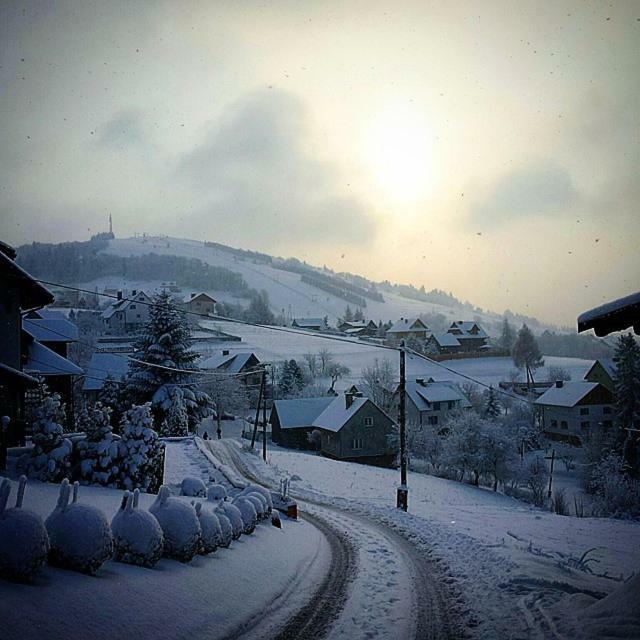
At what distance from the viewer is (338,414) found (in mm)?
43812

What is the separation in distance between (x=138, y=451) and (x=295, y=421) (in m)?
34.5

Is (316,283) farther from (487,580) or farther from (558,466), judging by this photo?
(487,580)

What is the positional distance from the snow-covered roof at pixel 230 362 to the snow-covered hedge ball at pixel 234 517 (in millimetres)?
49643

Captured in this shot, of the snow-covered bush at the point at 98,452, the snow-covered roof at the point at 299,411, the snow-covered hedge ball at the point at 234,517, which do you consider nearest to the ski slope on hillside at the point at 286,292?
the snow-covered roof at the point at 299,411

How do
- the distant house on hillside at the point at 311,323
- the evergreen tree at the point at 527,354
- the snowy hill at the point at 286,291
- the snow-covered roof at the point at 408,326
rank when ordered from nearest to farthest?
the evergreen tree at the point at 527,354, the snow-covered roof at the point at 408,326, the distant house on hillside at the point at 311,323, the snowy hill at the point at 286,291

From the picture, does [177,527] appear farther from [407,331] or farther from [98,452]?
[407,331]

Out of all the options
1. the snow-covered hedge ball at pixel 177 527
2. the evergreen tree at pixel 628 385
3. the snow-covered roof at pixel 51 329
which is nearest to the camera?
the snow-covered hedge ball at pixel 177 527

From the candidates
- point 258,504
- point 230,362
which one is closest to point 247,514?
point 258,504

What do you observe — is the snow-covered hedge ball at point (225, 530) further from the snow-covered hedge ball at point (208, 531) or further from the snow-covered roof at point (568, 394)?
the snow-covered roof at point (568, 394)

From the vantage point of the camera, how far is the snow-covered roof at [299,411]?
4753 cm

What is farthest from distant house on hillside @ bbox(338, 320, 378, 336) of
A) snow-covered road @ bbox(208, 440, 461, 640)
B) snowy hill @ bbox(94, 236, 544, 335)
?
snow-covered road @ bbox(208, 440, 461, 640)

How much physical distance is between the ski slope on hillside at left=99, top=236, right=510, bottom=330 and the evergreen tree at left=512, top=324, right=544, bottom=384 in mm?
34946

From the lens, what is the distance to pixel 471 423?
37.2 meters

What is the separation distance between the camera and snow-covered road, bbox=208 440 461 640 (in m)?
7.00
